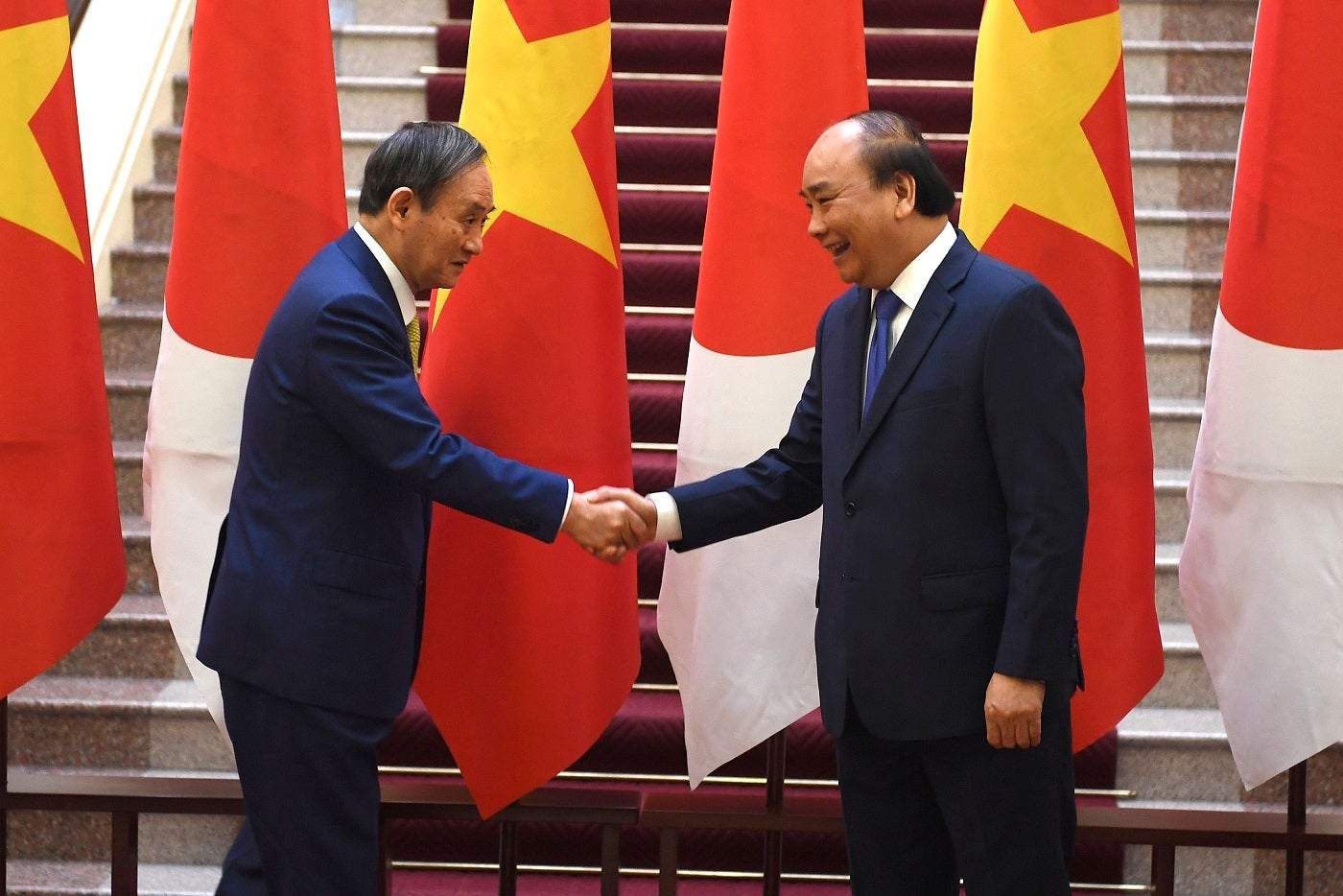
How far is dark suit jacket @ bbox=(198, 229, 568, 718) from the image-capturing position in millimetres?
1628

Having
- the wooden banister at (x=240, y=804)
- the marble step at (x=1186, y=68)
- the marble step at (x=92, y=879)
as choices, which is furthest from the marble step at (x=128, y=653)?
the marble step at (x=1186, y=68)

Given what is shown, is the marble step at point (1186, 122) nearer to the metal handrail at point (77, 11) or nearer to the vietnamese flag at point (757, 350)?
the vietnamese flag at point (757, 350)

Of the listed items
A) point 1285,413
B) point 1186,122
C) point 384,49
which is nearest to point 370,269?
point 1285,413

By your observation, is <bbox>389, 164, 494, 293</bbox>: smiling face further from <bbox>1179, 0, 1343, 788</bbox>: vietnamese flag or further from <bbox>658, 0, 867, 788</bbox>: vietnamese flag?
<bbox>1179, 0, 1343, 788</bbox>: vietnamese flag

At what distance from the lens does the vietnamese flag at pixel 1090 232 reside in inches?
Result: 71.9

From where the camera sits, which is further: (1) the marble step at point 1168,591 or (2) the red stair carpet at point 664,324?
(1) the marble step at point 1168,591

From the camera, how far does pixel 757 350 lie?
6.25ft

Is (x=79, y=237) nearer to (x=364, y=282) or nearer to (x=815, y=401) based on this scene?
(x=364, y=282)

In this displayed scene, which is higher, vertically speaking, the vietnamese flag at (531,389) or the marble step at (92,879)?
the vietnamese flag at (531,389)

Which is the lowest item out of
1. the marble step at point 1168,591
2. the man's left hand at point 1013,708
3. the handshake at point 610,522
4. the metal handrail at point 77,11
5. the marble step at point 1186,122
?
the marble step at point 1168,591

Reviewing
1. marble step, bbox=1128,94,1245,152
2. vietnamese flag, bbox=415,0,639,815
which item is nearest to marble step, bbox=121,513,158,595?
vietnamese flag, bbox=415,0,639,815

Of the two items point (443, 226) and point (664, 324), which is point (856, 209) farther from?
point (664, 324)

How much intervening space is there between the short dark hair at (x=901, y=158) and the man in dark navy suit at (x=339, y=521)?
0.52 metres

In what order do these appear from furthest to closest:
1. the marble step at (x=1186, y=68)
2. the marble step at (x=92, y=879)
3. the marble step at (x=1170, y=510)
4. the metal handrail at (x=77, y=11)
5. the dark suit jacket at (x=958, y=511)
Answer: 1. the marble step at (x=1186, y=68)
2. the metal handrail at (x=77, y=11)
3. the marble step at (x=1170, y=510)
4. the marble step at (x=92, y=879)
5. the dark suit jacket at (x=958, y=511)
